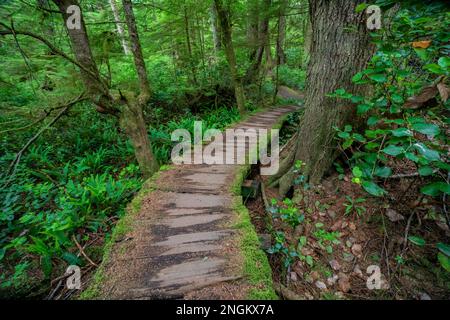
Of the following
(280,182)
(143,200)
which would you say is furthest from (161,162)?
(280,182)

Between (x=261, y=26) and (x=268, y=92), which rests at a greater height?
(x=261, y=26)

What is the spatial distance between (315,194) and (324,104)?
4.53ft

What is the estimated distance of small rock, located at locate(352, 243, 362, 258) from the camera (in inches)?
109

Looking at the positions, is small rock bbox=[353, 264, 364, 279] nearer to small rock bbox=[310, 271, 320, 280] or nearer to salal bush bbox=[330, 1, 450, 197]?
small rock bbox=[310, 271, 320, 280]

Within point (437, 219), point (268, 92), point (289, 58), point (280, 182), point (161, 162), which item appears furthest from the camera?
point (289, 58)

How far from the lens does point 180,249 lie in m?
2.26

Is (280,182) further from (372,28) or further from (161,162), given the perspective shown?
(161,162)

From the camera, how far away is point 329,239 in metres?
2.85

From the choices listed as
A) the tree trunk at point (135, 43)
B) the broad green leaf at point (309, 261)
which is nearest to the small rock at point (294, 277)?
the broad green leaf at point (309, 261)

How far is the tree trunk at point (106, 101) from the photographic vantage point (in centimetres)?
362

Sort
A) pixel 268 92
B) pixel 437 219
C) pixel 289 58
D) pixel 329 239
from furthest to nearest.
Answer: 1. pixel 289 58
2. pixel 268 92
3. pixel 329 239
4. pixel 437 219

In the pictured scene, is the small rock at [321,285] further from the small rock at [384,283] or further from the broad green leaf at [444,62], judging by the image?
the broad green leaf at [444,62]

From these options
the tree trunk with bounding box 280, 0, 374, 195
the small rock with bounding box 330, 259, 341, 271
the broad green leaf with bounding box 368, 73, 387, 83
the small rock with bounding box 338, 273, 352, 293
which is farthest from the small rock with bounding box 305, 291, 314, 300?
Answer: the broad green leaf with bounding box 368, 73, 387, 83
